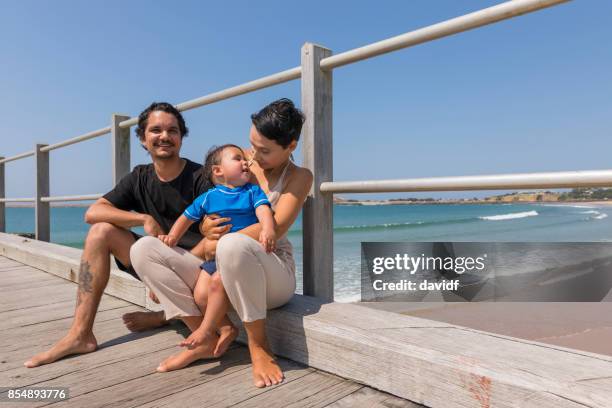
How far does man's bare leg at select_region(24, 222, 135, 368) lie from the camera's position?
4.68 ft

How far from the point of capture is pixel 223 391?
110 centimetres

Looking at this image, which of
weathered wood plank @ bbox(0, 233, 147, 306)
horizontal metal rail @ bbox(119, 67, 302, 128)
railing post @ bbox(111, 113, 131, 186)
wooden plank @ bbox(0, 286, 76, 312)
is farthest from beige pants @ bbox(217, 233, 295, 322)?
railing post @ bbox(111, 113, 131, 186)

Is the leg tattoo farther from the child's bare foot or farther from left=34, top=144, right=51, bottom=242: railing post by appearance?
left=34, top=144, right=51, bottom=242: railing post

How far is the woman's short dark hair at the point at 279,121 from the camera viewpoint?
1309 mm

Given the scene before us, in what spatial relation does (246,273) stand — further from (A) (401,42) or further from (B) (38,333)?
(B) (38,333)

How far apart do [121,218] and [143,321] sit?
41 cm

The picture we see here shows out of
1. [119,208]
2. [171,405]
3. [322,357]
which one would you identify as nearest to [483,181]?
[322,357]

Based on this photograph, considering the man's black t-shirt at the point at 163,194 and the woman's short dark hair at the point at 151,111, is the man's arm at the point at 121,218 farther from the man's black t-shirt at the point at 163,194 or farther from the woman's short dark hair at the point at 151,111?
the woman's short dark hair at the point at 151,111

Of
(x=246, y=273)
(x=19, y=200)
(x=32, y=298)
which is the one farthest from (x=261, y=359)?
(x=19, y=200)

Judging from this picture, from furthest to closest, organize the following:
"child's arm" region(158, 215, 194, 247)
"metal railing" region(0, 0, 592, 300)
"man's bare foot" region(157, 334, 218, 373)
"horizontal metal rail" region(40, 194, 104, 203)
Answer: "horizontal metal rail" region(40, 194, 104, 203)
"child's arm" region(158, 215, 194, 247)
"man's bare foot" region(157, 334, 218, 373)
"metal railing" region(0, 0, 592, 300)

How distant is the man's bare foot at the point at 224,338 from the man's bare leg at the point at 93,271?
45cm

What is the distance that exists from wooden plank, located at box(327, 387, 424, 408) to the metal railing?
0.48 m

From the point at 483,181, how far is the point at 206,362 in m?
0.95

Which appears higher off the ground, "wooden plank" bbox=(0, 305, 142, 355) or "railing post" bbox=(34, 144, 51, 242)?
"railing post" bbox=(34, 144, 51, 242)
